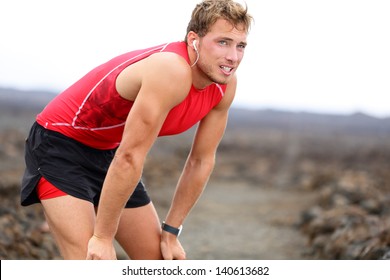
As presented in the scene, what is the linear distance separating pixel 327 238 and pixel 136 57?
676 centimetres

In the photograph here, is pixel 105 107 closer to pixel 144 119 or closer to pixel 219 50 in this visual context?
pixel 144 119

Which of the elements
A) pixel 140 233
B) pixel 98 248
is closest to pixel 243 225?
pixel 140 233

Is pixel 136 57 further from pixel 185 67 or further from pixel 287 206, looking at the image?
pixel 287 206

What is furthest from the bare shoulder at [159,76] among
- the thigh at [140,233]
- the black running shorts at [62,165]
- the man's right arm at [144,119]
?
the thigh at [140,233]

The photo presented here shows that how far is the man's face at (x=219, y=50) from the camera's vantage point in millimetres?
3326

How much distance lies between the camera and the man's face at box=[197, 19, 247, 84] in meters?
3.33

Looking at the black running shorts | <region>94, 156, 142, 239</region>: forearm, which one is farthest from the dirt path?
<region>94, 156, 142, 239</region>: forearm

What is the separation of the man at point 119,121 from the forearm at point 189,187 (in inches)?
5.8

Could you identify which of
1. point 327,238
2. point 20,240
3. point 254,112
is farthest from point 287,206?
point 254,112

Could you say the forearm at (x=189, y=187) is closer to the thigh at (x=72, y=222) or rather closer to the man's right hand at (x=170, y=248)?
the man's right hand at (x=170, y=248)

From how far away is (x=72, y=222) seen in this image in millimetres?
3412

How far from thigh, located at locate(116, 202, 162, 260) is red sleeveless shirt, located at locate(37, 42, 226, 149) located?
1.64ft
